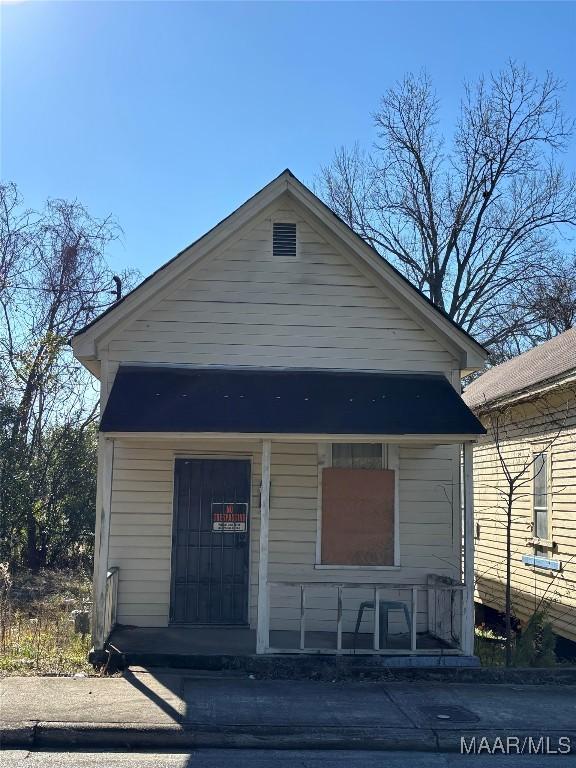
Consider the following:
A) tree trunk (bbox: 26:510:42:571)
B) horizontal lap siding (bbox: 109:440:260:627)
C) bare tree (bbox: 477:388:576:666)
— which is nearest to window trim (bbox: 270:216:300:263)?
horizontal lap siding (bbox: 109:440:260:627)

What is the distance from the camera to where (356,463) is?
10.3m

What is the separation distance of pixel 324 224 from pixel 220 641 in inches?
215

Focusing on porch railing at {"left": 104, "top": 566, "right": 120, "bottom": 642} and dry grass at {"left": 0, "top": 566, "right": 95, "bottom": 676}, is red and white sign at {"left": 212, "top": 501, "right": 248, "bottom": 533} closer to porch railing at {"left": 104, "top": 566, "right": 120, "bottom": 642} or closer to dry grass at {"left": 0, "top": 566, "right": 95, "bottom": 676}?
porch railing at {"left": 104, "top": 566, "right": 120, "bottom": 642}

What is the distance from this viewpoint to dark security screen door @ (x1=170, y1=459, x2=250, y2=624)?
9953 mm

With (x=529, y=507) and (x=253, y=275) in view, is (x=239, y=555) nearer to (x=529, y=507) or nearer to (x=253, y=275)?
(x=253, y=275)

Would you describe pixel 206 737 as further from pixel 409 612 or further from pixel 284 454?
pixel 284 454

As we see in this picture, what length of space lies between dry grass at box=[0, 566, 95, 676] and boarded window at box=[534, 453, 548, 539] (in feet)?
23.0

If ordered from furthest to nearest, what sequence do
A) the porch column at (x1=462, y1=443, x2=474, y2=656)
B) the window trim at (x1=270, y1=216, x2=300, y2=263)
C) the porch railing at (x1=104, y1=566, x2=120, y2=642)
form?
the window trim at (x1=270, y1=216, x2=300, y2=263) → the porch column at (x1=462, y1=443, x2=474, y2=656) → the porch railing at (x1=104, y1=566, x2=120, y2=642)

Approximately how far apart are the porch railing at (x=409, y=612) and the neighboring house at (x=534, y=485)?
1817mm

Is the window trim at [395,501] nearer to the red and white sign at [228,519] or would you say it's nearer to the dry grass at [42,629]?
the red and white sign at [228,519]

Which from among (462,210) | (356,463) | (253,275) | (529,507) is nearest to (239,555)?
(356,463)

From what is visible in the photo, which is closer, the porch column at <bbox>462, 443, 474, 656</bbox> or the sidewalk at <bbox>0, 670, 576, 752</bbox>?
the sidewalk at <bbox>0, 670, 576, 752</bbox>

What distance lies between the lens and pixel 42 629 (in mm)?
10195

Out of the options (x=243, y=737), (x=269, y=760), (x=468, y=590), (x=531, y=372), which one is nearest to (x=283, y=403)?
(x=468, y=590)
